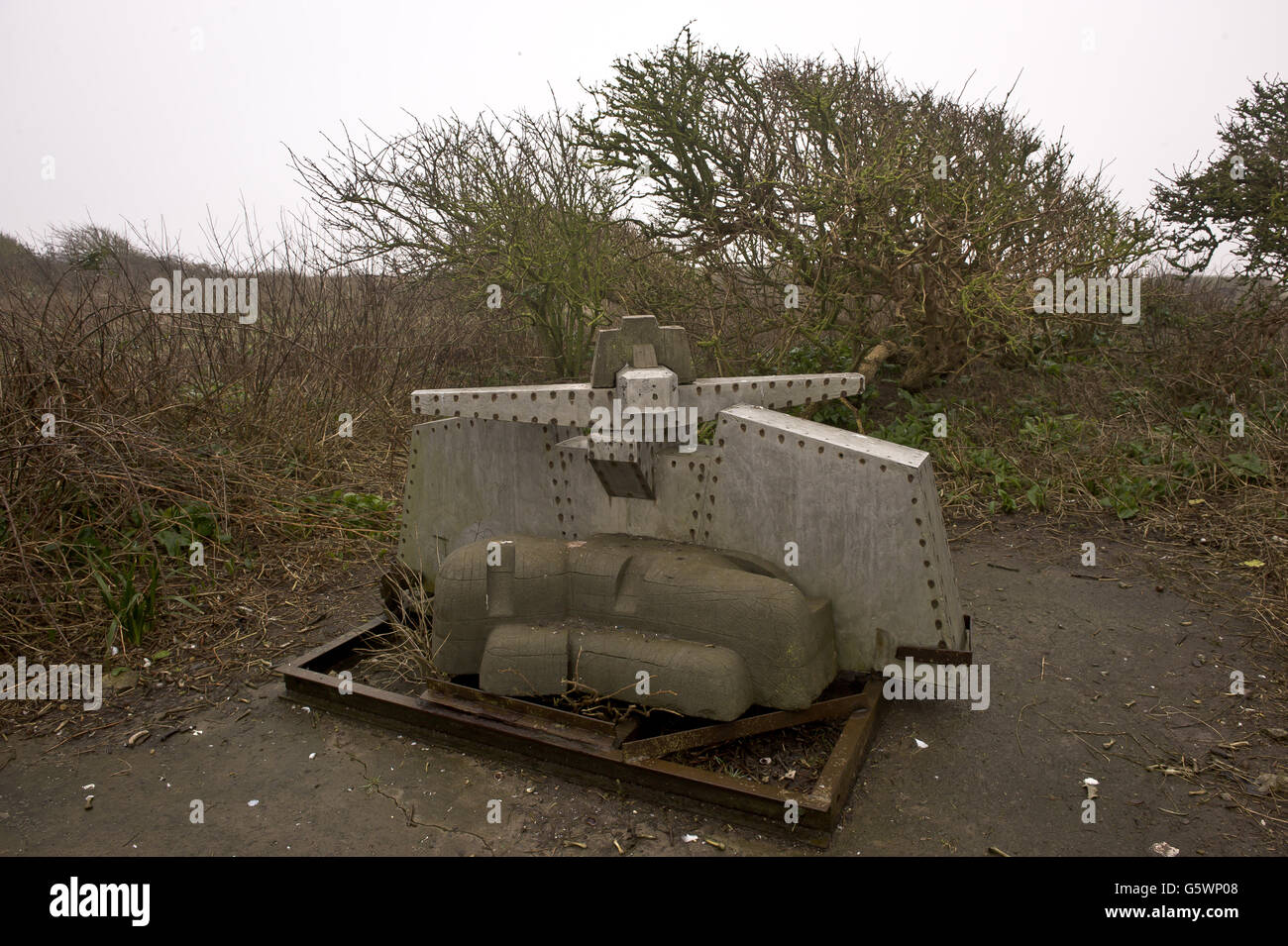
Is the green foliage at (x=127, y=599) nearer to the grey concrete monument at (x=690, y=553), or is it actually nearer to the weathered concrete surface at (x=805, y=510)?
the grey concrete monument at (x=690, y=553)

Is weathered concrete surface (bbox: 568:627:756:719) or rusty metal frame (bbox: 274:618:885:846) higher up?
weathered concrete surface (bbox: 568:627:756:719)

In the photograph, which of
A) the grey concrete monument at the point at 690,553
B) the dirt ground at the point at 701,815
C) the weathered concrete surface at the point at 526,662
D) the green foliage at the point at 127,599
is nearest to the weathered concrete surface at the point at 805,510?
the grey concrete monument at the point at 690,553

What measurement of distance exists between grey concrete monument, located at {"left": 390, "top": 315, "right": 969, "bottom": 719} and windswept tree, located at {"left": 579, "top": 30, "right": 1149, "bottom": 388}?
167 inches

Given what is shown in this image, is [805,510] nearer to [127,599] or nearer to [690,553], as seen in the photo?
[690,553]

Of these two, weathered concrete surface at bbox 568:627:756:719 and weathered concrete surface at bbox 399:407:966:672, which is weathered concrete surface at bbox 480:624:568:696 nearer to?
weathered concrete surface at bbox 568:627:756:719

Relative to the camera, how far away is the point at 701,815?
3135 mm

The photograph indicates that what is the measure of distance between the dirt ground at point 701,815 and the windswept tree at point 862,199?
3966 mm

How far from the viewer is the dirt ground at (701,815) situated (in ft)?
9.91

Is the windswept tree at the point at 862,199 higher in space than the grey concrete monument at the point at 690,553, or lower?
higher

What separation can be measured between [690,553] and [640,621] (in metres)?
0.42

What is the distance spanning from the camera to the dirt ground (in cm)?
302

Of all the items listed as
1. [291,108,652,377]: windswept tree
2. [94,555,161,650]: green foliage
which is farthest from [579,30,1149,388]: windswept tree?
[94,555,161,650]: green foliage
